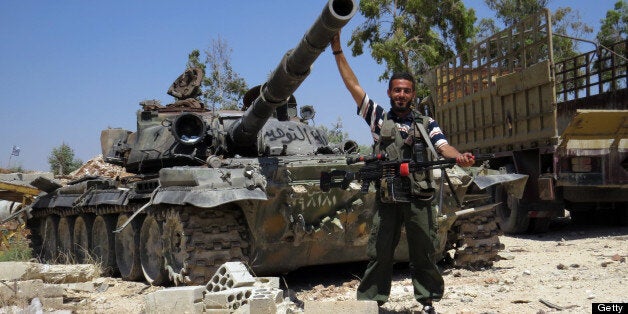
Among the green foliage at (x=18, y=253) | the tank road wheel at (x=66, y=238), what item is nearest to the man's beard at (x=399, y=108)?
the tank road wheel at (x=66, y=238)

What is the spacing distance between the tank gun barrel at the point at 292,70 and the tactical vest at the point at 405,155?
2.98ft

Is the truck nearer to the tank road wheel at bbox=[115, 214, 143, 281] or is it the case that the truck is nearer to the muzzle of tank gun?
the muzzle of tank gun

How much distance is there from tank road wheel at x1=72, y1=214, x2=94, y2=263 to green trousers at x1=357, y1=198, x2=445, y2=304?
6.04 meters

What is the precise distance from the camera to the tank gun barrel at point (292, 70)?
550 cm

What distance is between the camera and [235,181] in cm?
687

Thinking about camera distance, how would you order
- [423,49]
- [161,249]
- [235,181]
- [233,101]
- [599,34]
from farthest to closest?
[599,34], [233,101], [423,49], [161,249], [235,181]

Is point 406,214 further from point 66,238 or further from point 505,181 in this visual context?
point 66,238

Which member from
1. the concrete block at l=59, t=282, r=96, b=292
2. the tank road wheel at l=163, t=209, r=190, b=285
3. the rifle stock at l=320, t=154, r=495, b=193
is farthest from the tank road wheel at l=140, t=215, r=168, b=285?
the rifle stock at l=320, t=154, r=495, b=193

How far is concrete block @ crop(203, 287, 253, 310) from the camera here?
557 cm

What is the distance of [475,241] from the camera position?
27.5ft

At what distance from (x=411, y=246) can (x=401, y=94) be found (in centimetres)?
108

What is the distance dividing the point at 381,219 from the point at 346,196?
2.08 metres

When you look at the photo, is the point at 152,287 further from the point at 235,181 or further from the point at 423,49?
the point at 423,49

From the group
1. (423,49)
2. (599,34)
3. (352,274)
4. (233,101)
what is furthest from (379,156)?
(599,34)
